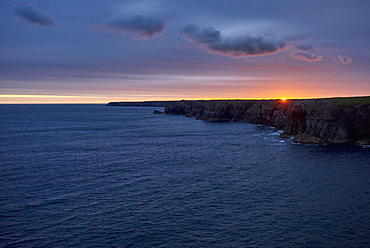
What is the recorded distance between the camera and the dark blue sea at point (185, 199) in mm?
32719

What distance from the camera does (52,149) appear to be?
8581 centimetres

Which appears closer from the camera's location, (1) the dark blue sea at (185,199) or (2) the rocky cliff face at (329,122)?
(1) the dark blue sea at (185,199)

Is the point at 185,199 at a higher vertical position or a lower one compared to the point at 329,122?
lower

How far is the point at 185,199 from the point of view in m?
44.1

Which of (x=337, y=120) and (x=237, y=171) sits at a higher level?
(x=337, y=120)

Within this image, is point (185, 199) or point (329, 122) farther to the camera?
point (329, 122)

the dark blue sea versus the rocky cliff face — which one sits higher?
the rocky cliff face

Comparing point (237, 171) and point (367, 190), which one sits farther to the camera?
point (237, 171)

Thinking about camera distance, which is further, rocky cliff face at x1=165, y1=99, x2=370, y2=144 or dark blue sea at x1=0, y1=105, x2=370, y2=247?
rocky cliff face at x1=165, y1=99, x2=370, y2=144

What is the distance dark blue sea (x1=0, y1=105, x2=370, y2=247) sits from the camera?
107 feet

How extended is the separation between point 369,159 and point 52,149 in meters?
91.8

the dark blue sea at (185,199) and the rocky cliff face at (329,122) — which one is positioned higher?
the rocky cliff face at (329,122)

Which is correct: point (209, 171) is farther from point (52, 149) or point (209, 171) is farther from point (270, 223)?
point (52, 149)

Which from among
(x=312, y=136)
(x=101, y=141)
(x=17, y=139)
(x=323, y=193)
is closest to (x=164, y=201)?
(x=323, y=193)
